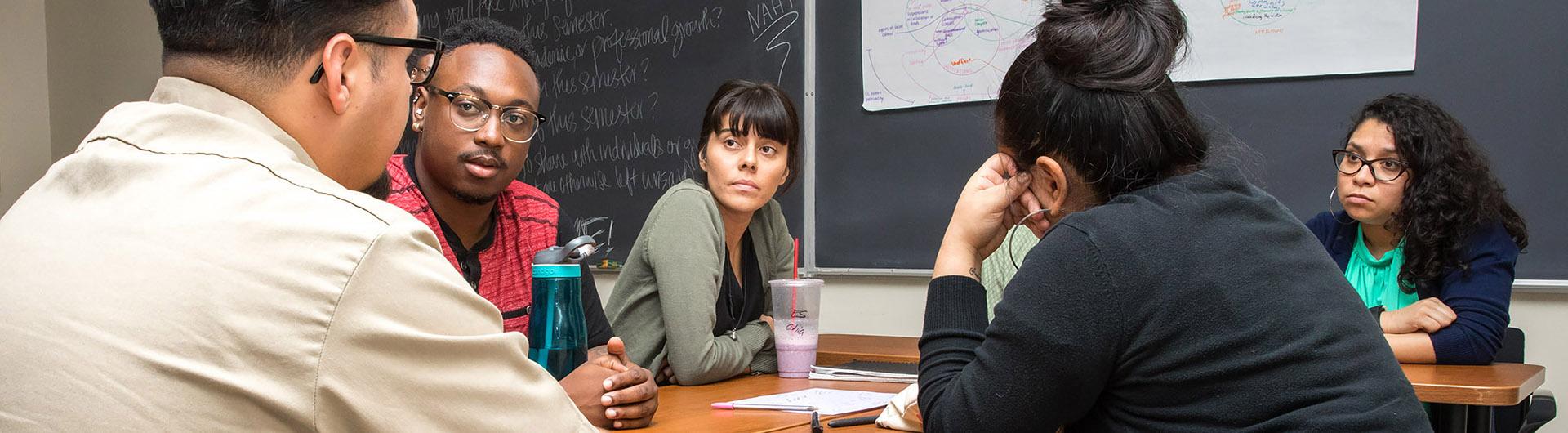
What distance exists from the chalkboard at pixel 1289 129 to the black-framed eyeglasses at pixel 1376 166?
0.25 meters

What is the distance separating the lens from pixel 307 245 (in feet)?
2.42

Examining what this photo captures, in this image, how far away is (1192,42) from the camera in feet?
10.0

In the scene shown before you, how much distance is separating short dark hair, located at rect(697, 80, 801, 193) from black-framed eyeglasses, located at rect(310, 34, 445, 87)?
1175 mm

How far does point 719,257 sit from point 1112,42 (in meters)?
1.14

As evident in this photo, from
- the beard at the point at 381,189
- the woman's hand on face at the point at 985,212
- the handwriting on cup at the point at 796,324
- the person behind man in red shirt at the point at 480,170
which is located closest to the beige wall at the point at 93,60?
the person behind man in red shirt at the point at 480,170

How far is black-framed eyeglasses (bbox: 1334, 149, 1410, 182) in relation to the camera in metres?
2.68

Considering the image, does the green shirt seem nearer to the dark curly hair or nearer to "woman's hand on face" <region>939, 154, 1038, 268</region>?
"woman's hand on face" <region>939, 154, 1038, 268</region>

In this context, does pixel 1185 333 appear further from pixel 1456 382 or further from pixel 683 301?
pixel 1456 382

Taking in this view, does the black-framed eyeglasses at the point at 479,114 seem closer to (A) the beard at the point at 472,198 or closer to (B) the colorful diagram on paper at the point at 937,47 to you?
(A) the beard at the point at 472,198

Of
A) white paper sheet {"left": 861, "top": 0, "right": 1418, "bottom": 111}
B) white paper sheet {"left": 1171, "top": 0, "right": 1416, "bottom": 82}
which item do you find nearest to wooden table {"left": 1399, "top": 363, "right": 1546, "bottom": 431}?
white paper sheet {"left": 861, "top": 0, "right": 1418, "bottom": 111}

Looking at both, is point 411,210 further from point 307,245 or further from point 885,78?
point 885,78

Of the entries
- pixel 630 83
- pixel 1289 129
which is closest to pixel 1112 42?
pixel 1289 129

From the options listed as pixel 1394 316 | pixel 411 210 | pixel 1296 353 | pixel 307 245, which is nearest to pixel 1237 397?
pixel 1296 353

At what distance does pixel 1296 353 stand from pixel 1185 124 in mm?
273
